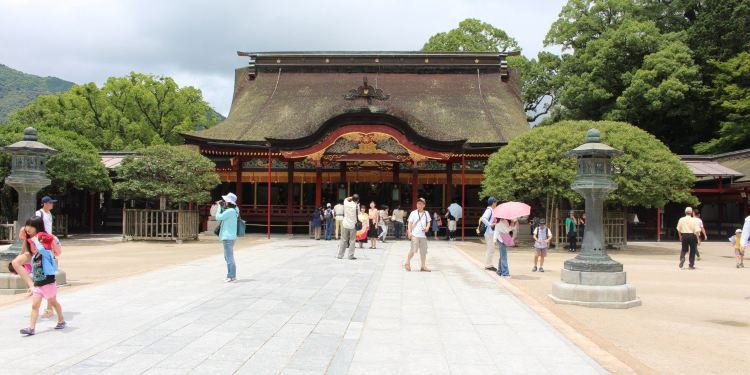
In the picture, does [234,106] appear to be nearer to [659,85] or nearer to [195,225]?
[195,225]

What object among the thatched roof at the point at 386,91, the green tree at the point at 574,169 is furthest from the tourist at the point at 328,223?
the green tree at the point at 574,169

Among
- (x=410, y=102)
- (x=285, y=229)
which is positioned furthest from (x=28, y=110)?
(x=410, y=102)

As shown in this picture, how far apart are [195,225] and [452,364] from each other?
19104 mm

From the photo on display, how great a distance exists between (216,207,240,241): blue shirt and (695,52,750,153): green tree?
3173cm

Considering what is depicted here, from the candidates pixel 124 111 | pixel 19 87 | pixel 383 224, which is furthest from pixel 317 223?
pixel 19 87

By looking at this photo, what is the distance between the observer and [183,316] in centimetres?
767

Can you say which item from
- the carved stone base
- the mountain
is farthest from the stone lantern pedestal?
the mountain

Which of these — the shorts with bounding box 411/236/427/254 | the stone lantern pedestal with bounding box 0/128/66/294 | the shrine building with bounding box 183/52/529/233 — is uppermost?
the shrine building with bounding box 183/52/529/233

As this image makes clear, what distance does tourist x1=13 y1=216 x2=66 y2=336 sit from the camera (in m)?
6.95

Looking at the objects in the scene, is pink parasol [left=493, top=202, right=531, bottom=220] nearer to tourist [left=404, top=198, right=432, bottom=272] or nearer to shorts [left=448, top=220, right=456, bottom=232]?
tourist [left=404, top=198, right=432, bottom=272]

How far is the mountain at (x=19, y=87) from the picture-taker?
96.0 meters

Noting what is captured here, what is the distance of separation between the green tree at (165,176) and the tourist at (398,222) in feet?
25.2

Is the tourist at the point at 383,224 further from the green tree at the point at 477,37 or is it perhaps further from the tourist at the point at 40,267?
the green tree at the point at 477,37

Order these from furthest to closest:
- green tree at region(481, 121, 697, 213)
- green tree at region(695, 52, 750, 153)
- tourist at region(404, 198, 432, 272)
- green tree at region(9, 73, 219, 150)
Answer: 1. green tree at region(9, 73, 219, 150)
2. green tree at region(695, 52, 750, 153)
3. green tree at region(481, 121, 697, 213)
4. tourist at region(404, 198, 432, 272)
